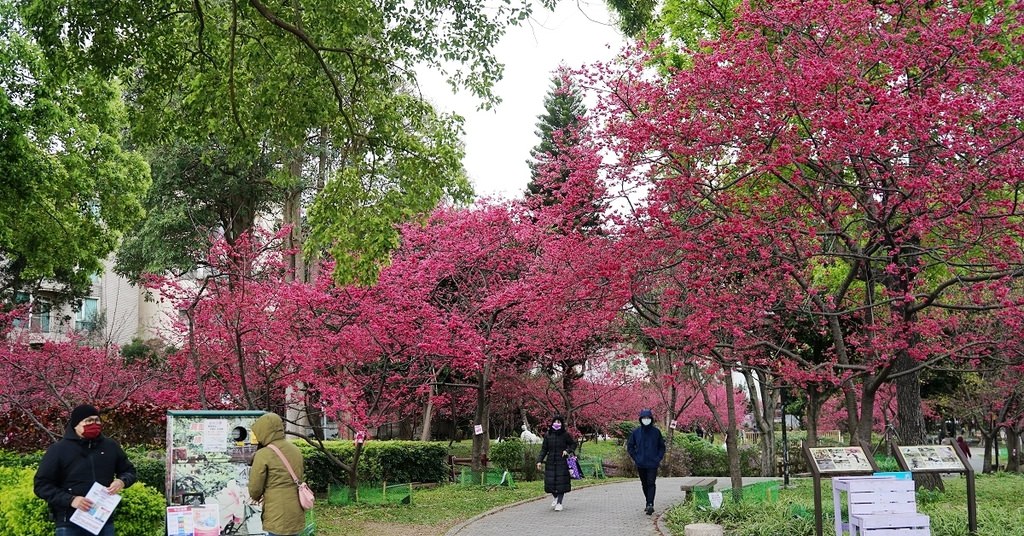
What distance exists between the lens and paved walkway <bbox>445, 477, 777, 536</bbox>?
11852mm

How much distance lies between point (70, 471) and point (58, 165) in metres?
11.1

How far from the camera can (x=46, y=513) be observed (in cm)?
752

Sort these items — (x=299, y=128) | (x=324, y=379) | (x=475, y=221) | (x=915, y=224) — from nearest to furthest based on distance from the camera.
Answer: (x=915, y=224)
(x=299, y=128)
(x=324, y=379)
(x=475, y=221)

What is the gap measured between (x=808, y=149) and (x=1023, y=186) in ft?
7.88

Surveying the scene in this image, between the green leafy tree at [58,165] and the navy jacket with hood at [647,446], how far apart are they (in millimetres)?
10128

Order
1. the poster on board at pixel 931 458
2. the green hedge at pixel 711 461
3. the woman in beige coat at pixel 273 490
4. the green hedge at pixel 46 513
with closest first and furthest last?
the woman in beige coat at pixel 273 490 < the green hedge at pixel 46 513 < the poster on board at pixel 931 458 < the green hedge at pixel 711 461

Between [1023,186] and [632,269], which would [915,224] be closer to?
[1023,186]

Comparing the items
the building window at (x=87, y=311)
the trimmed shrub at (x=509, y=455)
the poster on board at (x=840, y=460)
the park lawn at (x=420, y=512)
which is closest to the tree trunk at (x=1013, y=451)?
the trimmed shrub at (x=509, y=455)

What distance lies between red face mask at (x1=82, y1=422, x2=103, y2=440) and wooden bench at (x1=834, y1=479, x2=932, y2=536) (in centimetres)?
702

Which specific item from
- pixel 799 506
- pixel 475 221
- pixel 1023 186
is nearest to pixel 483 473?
pixel 475 221

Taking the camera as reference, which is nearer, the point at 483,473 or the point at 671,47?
the point at 671,47

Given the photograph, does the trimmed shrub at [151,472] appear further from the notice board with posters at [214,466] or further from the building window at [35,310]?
the building window at [35,310]

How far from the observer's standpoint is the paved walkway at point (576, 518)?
11852 millimetres

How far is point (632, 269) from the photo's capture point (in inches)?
454
